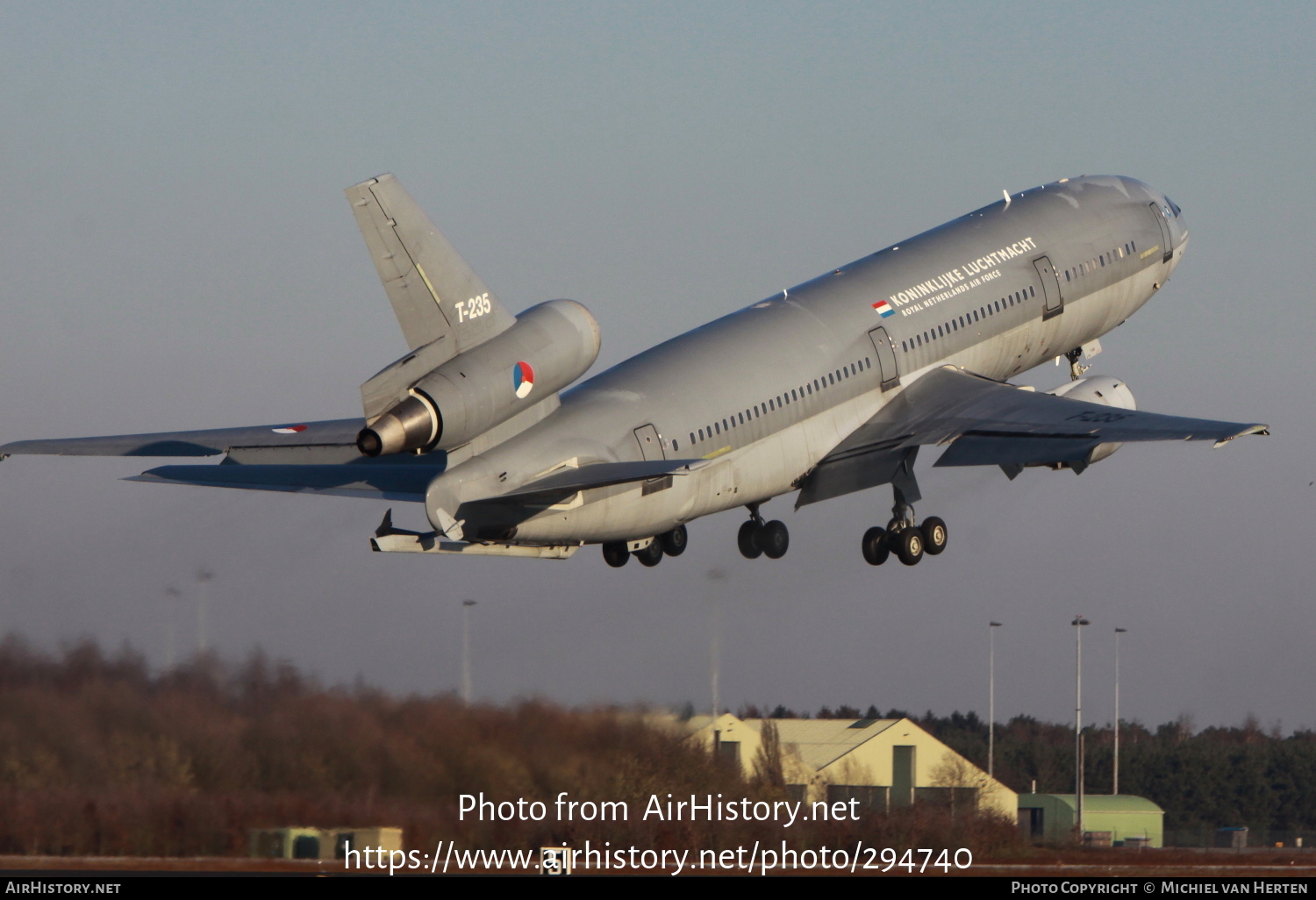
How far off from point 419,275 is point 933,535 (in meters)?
13.5

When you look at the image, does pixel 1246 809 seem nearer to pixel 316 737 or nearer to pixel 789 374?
pixel 789 374

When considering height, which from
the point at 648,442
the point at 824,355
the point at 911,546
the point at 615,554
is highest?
the point at 824,355

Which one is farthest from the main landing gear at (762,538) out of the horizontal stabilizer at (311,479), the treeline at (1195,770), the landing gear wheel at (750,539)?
the treeline at (1195,770)

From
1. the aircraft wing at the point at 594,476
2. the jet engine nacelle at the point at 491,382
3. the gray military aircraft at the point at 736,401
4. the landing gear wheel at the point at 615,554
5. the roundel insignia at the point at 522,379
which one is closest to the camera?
the jet engine nacelle at the point at 491,382

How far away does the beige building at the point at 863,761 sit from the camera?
38.1m

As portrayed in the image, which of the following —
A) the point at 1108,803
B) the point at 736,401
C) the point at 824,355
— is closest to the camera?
the point at 736,401

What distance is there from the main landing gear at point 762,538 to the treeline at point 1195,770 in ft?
68.8

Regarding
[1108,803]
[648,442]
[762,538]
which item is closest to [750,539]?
[762,538]

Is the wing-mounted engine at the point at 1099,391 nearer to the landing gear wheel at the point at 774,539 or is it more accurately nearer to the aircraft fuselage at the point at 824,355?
the aircraft fuselage at the point at 824,355

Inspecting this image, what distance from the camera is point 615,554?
3691 centimetres

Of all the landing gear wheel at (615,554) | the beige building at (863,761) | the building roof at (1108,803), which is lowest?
the building roof at (1108,803)

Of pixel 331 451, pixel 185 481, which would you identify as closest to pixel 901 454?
pixel 331 451

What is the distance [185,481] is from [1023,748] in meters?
34.1

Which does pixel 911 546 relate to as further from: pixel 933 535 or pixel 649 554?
pixel 649 554
